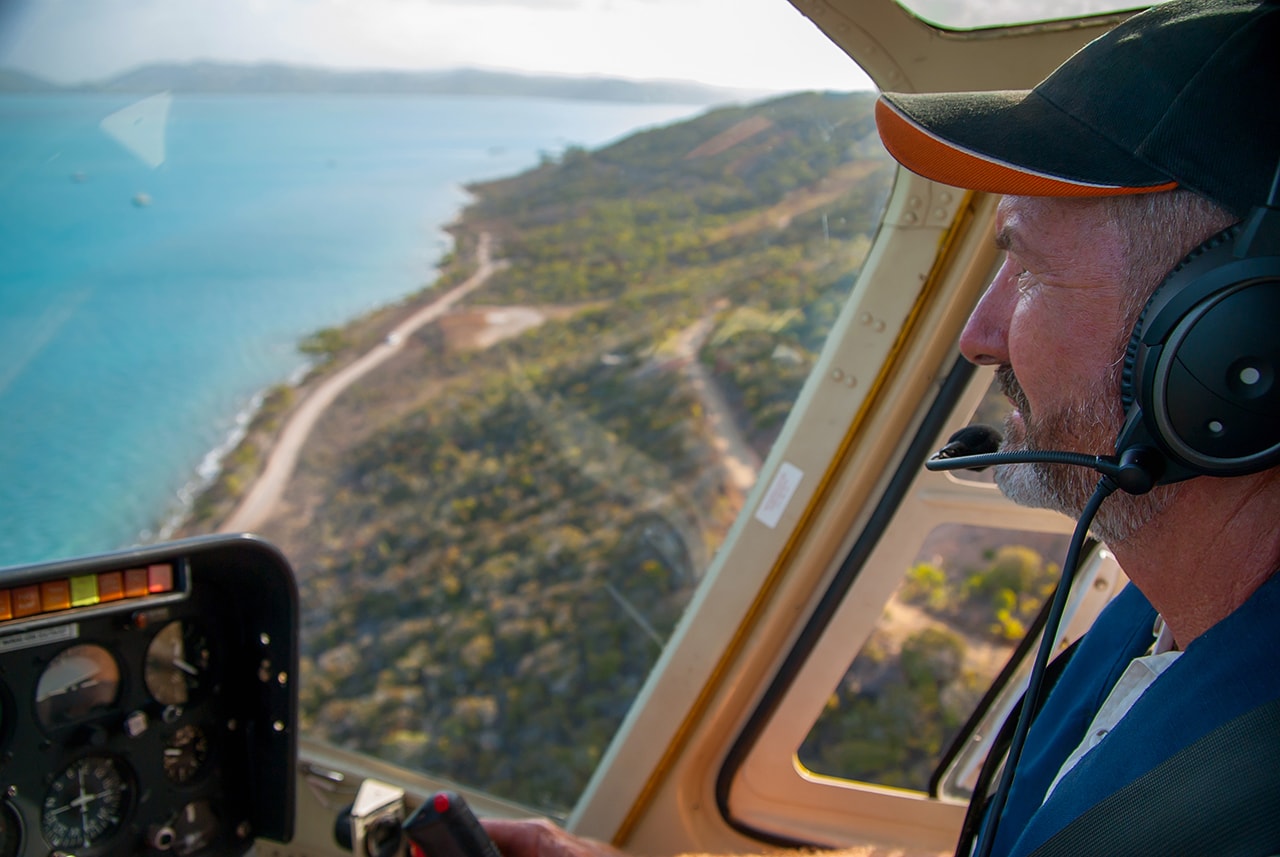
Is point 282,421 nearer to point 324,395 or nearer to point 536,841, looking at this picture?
point 324,395

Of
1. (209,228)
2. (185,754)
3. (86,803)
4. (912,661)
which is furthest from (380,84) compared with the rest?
(912,661)

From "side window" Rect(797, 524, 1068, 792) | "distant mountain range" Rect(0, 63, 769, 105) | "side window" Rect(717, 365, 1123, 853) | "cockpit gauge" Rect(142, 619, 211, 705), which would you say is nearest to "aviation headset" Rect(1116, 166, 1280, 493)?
"side window" Rect(717, 365, 1123, 853)

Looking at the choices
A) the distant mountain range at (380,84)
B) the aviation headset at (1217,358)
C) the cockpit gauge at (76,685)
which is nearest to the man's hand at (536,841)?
the cockpit gauge at (76,685)

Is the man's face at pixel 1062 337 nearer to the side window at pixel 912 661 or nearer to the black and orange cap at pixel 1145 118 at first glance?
the black and orange cap at pixel 1145 118

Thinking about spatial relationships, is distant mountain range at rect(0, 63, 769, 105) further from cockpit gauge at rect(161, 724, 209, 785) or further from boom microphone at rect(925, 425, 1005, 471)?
cockpit gauge at rect(161, 724, 209, 785)

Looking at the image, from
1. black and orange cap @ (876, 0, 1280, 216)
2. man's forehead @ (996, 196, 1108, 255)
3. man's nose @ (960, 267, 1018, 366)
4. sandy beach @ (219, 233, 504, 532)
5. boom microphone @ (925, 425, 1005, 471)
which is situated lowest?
sandy beach @ (219, 233, 504, 532)

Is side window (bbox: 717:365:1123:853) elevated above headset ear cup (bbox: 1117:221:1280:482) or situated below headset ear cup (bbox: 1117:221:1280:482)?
below
